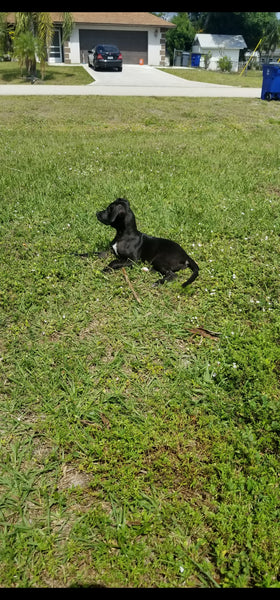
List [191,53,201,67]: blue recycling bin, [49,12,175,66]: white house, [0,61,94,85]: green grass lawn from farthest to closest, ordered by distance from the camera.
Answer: [191,53,201,67]: blue recycling bin → [49,12,175,66]: white house → [0,61,94,85]: green grass lawn

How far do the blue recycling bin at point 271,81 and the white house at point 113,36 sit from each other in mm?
24741

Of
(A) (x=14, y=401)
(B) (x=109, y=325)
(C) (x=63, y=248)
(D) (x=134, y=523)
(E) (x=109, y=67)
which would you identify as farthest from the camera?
(E) (x=109, y=67)

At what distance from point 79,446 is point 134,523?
0.56 m

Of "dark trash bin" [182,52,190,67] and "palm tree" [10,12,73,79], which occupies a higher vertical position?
"dark trash bin" [182,52,190,67]

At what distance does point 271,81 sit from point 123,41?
26.5 m

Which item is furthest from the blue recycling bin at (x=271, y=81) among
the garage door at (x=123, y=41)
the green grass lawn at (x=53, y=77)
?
the garage door at (x=123, y=41)

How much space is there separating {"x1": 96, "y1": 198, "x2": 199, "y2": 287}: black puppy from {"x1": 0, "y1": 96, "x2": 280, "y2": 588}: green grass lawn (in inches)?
6.3

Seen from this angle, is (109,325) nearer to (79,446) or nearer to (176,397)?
(176,397)

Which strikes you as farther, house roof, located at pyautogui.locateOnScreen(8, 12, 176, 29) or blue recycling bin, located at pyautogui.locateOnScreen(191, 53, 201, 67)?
blue recycling bin, located at pyautogui.locateOnScreen(191, 53, 201, 67)

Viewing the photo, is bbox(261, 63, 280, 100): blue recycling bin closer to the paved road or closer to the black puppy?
the paved road

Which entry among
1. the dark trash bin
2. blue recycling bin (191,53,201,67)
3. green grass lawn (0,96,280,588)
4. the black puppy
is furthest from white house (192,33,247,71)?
the black puppy

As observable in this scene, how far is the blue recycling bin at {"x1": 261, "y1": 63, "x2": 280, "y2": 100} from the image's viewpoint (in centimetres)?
1728

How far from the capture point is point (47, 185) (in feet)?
21.8
